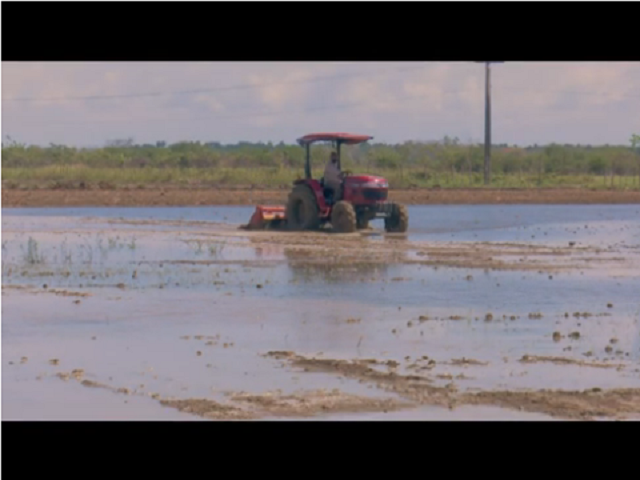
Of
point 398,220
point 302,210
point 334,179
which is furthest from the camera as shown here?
point 302,210

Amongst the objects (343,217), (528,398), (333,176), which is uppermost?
(333,176)

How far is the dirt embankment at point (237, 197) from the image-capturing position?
4584 cm

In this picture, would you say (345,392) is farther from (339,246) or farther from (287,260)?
(339,246)

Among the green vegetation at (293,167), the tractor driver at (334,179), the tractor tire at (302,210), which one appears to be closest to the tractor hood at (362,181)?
the tractor driver at (334,179)

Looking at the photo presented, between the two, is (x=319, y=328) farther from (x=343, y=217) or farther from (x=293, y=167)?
(x=293, y=167)

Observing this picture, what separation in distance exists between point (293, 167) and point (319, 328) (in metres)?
58.2

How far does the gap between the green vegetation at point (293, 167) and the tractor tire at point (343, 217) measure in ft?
73.4

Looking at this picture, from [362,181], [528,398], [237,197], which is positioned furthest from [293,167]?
[528,398]

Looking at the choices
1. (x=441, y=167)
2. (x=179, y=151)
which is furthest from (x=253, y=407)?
(x=179, y=151)

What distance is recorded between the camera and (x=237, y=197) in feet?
154

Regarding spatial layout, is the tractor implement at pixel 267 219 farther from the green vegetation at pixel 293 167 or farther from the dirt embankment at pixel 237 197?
the green vegetation at pixel 293 167

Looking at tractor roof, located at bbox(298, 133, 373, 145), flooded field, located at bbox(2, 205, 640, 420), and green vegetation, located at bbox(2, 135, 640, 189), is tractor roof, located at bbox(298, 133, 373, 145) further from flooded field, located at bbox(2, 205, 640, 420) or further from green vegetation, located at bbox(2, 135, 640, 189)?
green vegetation, located at bbox(2, 135, 640, 189)

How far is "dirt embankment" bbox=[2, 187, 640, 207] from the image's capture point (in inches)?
1805

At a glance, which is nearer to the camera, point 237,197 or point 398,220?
point 398,220
